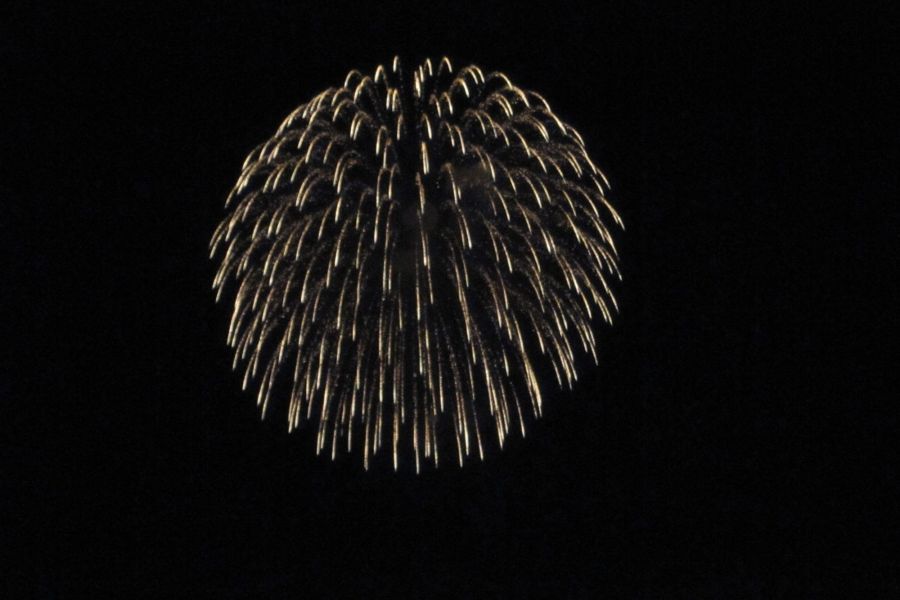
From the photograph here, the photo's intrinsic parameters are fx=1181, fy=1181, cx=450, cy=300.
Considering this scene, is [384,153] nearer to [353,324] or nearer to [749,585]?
[353,324]

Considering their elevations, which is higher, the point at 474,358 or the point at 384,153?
the point at 384,153

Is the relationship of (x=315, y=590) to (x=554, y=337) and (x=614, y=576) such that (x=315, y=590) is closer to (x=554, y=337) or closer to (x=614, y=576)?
(x=614, y=576)

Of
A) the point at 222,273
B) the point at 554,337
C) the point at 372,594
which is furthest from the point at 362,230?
the point at 372,594

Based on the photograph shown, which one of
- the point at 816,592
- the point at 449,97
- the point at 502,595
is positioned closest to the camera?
→ the point at 449,97

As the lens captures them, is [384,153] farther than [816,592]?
No

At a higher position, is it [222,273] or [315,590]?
[222,273]

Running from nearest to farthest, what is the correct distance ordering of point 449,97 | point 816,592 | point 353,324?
point 449,97 < point 353,324 < point 816,592

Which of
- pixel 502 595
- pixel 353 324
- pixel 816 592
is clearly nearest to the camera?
pixel 353 324

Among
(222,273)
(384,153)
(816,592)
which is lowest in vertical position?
(816,592)

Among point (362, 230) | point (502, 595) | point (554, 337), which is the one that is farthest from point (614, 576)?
point (362, 230)
